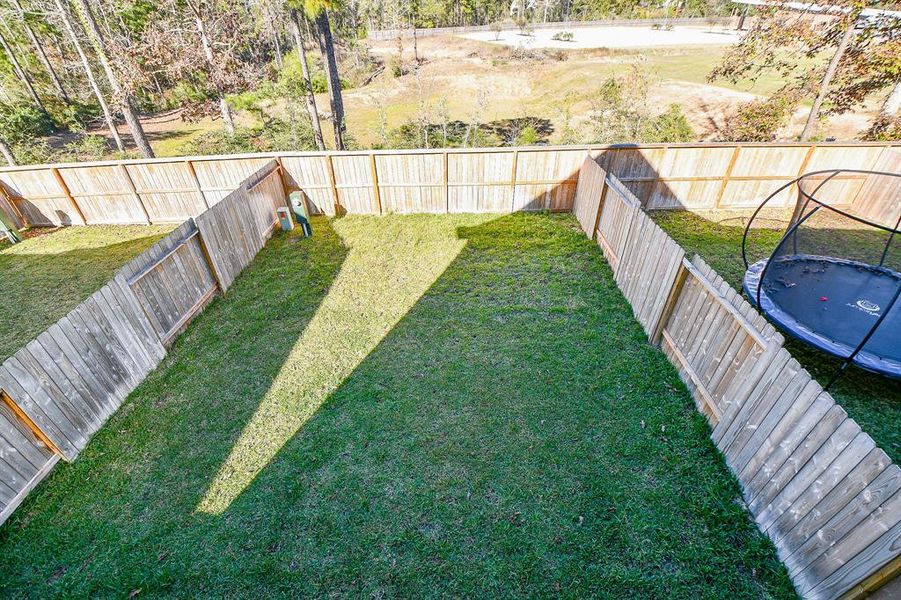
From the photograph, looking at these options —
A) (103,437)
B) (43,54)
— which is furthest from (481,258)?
(43,54)

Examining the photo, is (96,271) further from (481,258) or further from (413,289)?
(481,258)

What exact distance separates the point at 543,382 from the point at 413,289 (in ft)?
10.6

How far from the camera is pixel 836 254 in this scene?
8.48m

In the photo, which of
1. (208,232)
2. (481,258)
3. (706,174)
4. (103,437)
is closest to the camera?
(103,437)

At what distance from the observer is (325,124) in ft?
80.8

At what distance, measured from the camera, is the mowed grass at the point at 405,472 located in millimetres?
3656

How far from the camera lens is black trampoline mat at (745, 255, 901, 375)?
5426 millimetres

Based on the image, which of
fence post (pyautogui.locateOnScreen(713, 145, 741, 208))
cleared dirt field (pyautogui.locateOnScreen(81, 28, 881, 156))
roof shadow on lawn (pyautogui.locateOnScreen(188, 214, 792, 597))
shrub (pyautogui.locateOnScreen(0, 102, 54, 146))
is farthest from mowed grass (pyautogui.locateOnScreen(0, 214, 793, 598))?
shrub (pyautogui.locateOnScreen(0, 102, 54, 146))

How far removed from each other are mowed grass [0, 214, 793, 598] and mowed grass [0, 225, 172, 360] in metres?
3.51

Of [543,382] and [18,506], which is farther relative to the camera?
[543,382]

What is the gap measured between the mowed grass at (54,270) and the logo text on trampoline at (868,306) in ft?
45.5

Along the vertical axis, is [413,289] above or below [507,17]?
below

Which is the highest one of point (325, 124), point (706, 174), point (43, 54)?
point (43, 54)

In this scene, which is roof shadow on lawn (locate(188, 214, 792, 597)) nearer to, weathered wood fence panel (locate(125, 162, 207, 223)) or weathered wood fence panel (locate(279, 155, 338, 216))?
weathered wood fence panel (locate(279, 155, 338, 216))
